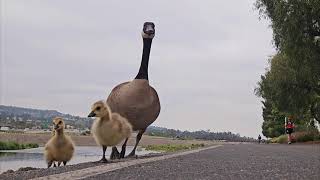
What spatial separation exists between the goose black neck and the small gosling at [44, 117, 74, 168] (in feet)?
8.59

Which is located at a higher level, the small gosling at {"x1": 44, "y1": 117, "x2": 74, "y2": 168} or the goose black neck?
the goose black neck

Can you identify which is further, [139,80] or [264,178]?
[139,80]

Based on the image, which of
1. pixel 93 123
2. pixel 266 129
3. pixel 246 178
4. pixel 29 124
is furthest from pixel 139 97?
pixel 266 129

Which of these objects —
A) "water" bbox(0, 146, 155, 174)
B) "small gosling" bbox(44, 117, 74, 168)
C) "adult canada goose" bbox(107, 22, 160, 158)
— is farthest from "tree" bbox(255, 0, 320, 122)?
"small gosling" bbox(44, 117, 74, 168)

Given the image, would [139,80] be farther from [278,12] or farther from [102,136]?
[278,12]

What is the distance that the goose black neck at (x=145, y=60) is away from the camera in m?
13.0

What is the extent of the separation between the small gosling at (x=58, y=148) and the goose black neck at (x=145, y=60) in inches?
103

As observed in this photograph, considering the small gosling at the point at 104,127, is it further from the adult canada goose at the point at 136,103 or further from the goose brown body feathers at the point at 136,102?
the goose brown body feathers at the point at 136,102

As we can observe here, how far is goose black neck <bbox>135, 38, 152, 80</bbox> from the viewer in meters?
13.0

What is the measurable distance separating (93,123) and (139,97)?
2075 mm

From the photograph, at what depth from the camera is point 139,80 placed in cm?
1252

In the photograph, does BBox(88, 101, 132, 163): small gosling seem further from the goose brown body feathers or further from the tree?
the tree

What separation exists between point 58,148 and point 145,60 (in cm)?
396

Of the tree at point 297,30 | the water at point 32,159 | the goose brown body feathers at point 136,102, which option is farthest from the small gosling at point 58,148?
the tree at point 297,30
